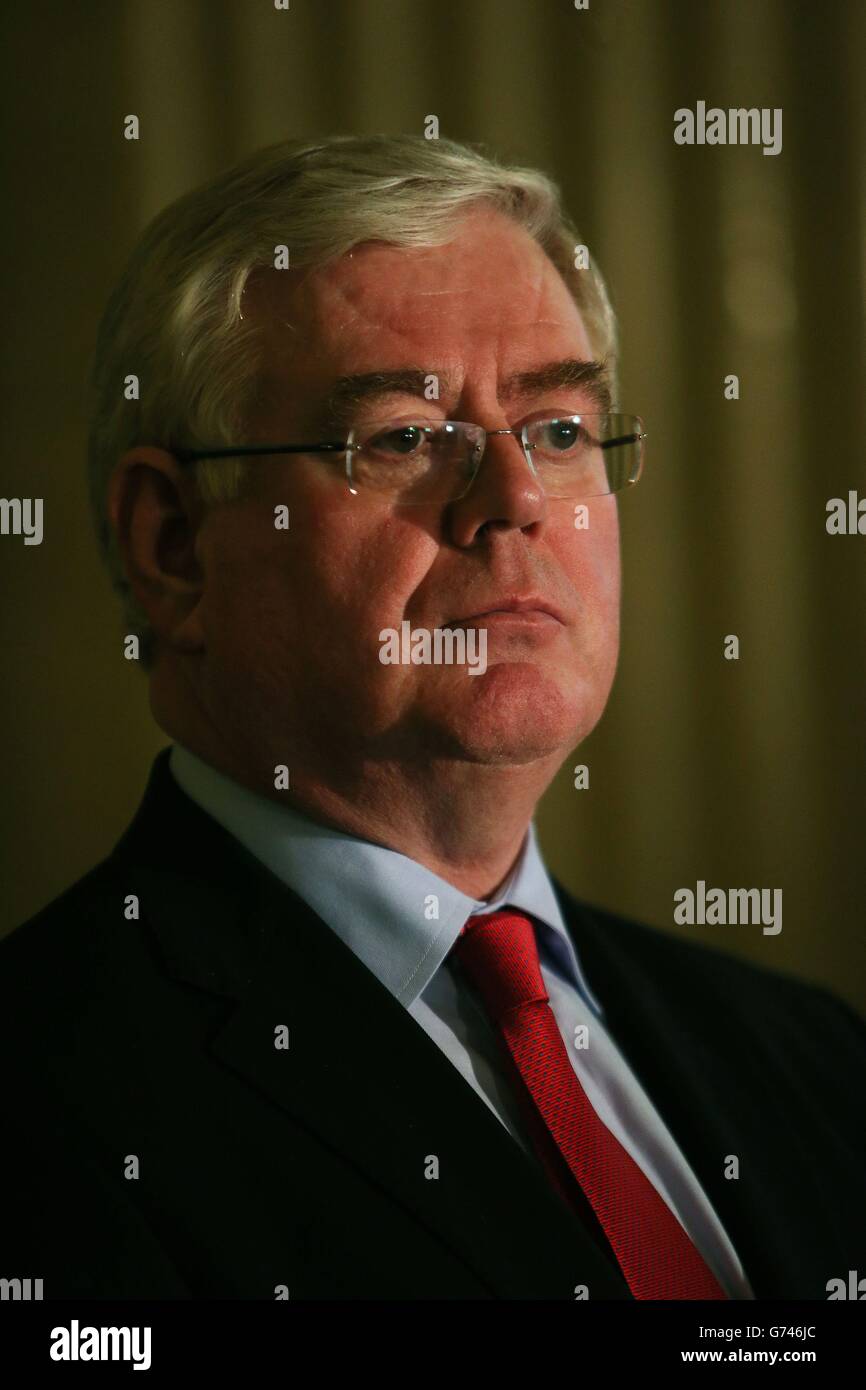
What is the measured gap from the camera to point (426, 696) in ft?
4.45

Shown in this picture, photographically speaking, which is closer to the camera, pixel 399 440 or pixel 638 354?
pixel 399 440

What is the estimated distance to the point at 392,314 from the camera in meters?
1.35

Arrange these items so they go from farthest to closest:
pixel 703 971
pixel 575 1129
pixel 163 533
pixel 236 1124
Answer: pixel 703 971 → pixel 163 533 → pixel 575 1129 → pixel 236 1124

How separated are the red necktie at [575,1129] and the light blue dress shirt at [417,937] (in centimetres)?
3

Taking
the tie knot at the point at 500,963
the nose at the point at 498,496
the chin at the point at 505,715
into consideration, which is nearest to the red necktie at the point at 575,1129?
the tie knot at the point at 500,963

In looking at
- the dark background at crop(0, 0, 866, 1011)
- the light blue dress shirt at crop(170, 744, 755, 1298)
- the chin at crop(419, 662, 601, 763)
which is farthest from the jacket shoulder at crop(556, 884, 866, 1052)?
the chin at crop(419, 662, 601, 763)

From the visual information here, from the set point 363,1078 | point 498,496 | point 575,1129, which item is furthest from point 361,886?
point 498,496

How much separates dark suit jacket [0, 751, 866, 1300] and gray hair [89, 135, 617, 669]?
43 cm

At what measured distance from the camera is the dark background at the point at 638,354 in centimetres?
157

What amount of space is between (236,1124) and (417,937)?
277mm

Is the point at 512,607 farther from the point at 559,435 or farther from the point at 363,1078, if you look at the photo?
the point at 363,1078

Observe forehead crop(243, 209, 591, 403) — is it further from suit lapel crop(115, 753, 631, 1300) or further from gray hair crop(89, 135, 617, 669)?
suit lapel crop(115, 753, 631, 1300)
